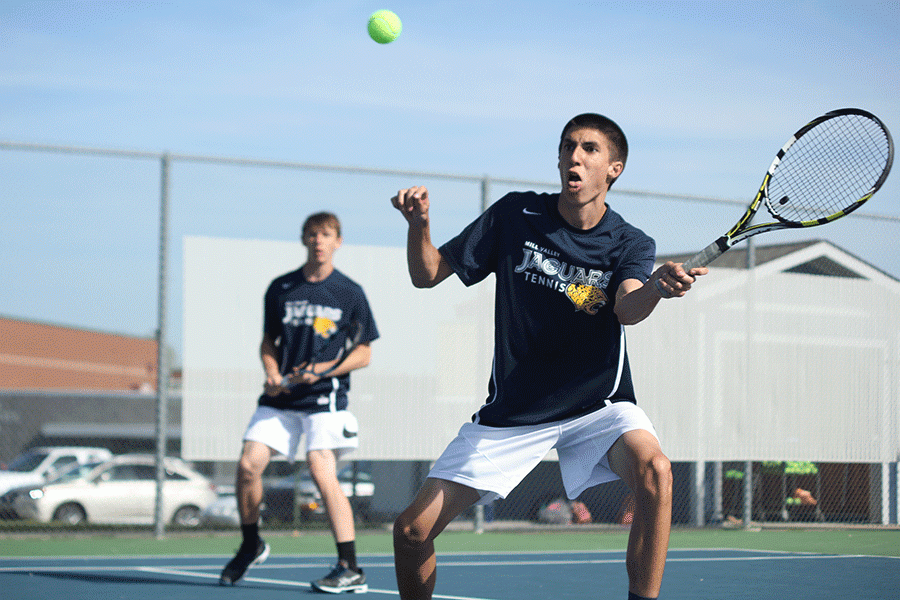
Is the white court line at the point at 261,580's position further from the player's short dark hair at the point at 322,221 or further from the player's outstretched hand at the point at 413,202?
the player's outstretched hand at the point at 413,202

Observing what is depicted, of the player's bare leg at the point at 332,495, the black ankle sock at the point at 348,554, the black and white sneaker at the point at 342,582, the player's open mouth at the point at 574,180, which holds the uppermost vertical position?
the player's open mouth at the point at 574,180

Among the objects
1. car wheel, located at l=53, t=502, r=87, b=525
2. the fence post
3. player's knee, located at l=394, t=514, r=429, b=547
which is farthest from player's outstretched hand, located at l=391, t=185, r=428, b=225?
car wheel, located at l=53, t=502, r=87, b=525

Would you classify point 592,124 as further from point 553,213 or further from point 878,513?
point 878,513

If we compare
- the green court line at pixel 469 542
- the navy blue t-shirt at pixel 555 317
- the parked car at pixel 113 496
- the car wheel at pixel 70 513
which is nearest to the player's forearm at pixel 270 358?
the green court line at pixel 469 542

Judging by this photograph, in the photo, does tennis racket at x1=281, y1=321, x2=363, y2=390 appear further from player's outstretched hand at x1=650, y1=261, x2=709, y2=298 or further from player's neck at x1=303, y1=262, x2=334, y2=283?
player's outstretched hand at x1=650, y1=261, x2=709, y2=298

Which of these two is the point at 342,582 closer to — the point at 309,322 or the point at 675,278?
the point at 309,322

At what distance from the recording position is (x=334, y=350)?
5.91m

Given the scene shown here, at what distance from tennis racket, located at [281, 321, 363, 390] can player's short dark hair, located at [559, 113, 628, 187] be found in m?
2.30

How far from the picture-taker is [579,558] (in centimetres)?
745

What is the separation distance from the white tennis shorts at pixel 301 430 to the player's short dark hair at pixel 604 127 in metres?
2.39

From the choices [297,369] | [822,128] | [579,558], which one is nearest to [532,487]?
[579,558]

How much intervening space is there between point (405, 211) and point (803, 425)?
717cm

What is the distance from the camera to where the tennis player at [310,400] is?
563 centimetres

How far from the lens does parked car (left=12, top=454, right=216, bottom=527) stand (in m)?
16.7
